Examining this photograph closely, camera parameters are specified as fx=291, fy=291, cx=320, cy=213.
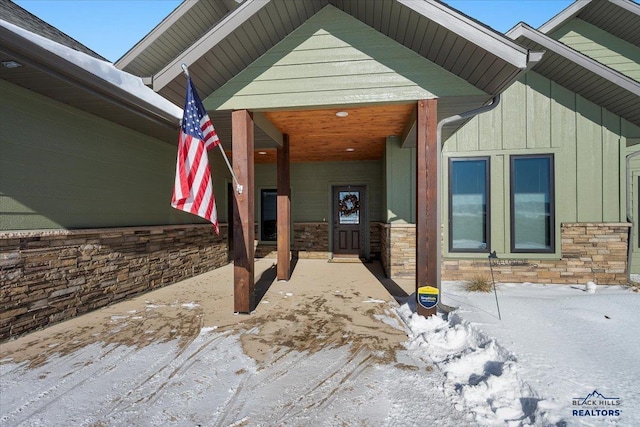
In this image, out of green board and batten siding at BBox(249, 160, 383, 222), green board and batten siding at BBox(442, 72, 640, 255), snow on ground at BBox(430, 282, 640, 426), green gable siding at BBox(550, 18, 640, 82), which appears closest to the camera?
snow on ground at BBox(430, 282, 640, 426)

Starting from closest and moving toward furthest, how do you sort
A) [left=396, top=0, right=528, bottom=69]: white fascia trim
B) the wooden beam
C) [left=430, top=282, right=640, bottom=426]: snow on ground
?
[left=430, top=282, right=640, bottom=426]: snow on ground → [left=396, top=0, right=528, bottom=69]: white fascia trim → the wooden beam

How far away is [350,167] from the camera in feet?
29.1

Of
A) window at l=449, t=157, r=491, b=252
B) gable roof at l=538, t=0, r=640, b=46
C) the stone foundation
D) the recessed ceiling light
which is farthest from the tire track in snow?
gable roof at l=538, t=0, r=640, b=46

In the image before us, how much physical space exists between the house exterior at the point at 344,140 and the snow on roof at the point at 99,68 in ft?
0.27

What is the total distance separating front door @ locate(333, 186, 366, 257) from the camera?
904 cm

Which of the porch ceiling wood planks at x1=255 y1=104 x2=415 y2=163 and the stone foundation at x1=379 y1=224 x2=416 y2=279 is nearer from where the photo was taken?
the porch ceiling wood planks at x1=255 y1=104 x2=415 y2=163

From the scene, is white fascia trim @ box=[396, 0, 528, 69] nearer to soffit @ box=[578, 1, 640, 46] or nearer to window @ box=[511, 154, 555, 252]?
window @ box=[511, 154, 555, 252]

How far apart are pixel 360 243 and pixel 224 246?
4.01m

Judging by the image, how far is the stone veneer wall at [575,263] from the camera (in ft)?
17.4

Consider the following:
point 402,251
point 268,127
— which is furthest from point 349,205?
point 268,127

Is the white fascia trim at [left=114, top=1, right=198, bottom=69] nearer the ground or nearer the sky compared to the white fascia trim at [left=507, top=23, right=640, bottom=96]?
nearer the sky

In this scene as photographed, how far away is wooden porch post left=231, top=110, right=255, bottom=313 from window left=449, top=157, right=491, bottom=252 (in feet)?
13.0

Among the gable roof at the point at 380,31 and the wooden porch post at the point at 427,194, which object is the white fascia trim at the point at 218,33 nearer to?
the gable roof at the point at 380,31

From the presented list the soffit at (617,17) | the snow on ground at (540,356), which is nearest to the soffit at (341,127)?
the snow on ground at (540,356)
